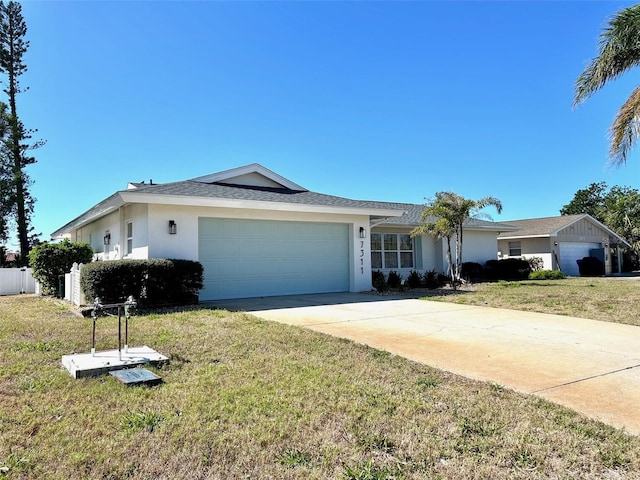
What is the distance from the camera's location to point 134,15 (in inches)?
461

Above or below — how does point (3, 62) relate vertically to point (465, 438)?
above

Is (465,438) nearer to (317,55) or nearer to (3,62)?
(317,55)

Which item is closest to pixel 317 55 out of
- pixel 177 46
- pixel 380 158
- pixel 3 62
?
pixel 177 46

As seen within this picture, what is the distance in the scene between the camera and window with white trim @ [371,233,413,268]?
19.1 meters

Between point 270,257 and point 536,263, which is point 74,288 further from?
point 536,263

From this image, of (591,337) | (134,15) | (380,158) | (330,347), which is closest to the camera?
(330,347)

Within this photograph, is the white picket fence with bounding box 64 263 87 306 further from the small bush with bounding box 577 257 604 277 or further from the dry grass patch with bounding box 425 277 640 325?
the small bush with bounding box 577 257 604 277

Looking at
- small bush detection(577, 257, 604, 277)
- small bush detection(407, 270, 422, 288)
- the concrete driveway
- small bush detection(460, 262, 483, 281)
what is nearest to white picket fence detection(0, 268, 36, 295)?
the concrete driveway

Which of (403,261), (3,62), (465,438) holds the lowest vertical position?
(465,438)

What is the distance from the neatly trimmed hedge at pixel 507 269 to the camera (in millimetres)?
22312

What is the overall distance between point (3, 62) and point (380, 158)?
23102mm

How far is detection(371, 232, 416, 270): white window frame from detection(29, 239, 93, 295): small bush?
37.8 feet

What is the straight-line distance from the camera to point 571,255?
27.1 m

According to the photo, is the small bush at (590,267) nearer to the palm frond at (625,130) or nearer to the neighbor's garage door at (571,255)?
the neighbor's garage door at (571,255)
